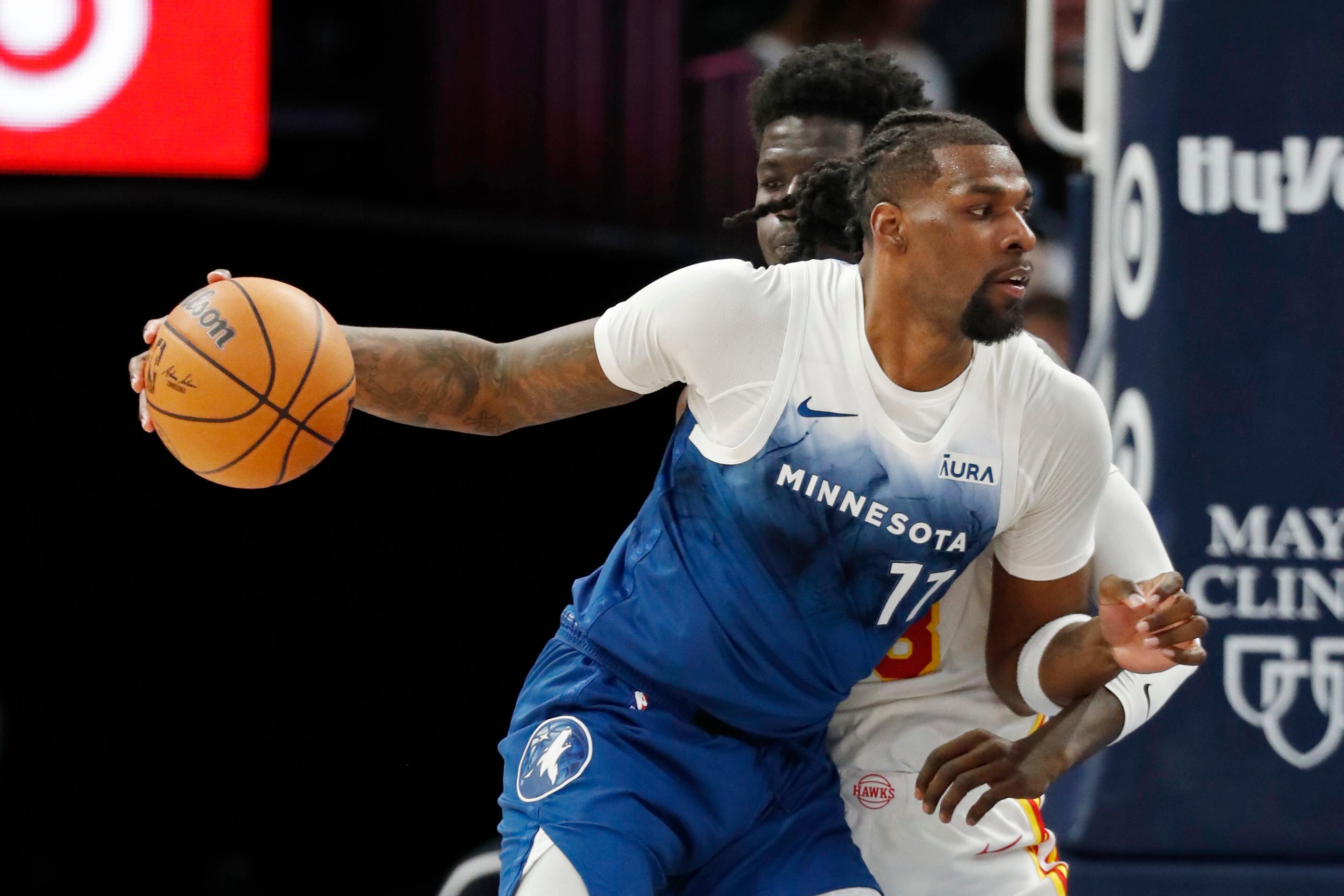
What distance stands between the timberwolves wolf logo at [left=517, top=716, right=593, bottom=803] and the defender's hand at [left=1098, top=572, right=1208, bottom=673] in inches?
32.0

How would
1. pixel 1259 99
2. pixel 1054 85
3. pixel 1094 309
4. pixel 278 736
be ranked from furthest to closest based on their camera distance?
pixel 1054 85, pixel 278 736, pixel 1094 309, pixel 1259 99

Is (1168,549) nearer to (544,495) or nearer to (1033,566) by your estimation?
(1033,566)

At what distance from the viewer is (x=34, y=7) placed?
5059mm

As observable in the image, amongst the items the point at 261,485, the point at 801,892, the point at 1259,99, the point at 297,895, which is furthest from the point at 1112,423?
the point at 297,895

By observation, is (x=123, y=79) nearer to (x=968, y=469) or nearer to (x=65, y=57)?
(x=65, y=57)

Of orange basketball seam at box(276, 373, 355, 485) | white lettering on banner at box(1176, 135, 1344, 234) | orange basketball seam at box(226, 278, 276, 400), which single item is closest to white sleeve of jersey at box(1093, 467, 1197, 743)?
white lettering on banner at box(1176, 135, 1344, 234)

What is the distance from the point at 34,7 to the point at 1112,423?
133 inches

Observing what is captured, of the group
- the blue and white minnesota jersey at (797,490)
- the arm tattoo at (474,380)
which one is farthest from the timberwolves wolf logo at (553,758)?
the arm tattoo at (474,380)

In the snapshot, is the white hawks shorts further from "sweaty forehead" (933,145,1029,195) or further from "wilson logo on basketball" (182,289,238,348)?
"wilson logo on basketball" (182,289,238,348)

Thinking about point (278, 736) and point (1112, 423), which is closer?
point (1112, 423)

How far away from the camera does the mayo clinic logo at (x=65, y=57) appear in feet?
16.4

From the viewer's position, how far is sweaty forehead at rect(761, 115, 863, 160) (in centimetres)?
333

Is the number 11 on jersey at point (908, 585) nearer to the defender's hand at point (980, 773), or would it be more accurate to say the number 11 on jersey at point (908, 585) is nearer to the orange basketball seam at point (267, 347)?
the defender's hand at point (980, 773)

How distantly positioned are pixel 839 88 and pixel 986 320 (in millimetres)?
1039
